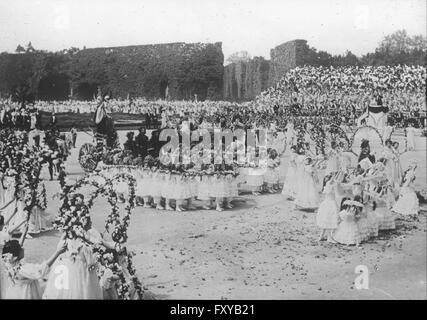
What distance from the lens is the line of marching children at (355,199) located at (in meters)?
9.25

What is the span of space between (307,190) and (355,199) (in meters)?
2.45

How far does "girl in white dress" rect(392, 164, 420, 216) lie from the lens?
441 inches

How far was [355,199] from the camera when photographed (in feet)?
30.6

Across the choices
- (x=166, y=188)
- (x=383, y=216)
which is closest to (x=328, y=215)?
(x=383, y=216)

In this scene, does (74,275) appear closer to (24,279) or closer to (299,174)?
(24,279)

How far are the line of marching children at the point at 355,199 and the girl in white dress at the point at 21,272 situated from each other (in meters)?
5.40

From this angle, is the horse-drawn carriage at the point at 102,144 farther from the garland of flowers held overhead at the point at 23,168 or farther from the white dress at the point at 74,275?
the white dress at the point at 74,275

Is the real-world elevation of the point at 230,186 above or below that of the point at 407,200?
above

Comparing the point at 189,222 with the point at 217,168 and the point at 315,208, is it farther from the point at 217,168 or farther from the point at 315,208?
the point at 315,208

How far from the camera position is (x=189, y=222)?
10438 mm

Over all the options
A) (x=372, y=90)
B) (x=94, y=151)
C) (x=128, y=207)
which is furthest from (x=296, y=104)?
(x=128, y=207)

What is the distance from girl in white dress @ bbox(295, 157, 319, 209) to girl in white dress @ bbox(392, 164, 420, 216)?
1904 millimetres

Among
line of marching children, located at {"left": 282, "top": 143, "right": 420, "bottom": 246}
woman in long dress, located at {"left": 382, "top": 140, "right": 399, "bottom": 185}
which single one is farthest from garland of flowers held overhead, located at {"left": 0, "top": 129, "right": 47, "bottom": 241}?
woman in long dress, located at {"left": 382, "top": 140, "right": 399, "bottom": 185}

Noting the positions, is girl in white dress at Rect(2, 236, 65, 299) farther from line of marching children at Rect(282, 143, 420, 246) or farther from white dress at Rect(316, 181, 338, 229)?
line of marching children at Rect(282, 143, 420, 246)
